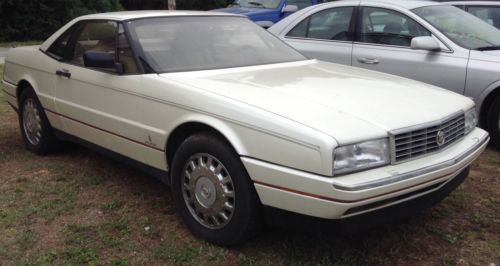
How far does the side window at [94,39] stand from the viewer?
439cm

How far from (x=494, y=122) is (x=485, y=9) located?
2.44 m

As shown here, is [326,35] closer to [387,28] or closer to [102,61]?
[387,28]

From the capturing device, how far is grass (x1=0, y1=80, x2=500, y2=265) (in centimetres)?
333

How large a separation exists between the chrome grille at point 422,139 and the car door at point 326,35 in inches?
110

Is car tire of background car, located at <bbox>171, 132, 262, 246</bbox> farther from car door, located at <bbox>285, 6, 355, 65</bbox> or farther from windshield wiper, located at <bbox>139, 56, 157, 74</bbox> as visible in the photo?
car door, located at <bbox>285, 6, 355, 65</bbox>

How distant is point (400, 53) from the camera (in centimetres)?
575

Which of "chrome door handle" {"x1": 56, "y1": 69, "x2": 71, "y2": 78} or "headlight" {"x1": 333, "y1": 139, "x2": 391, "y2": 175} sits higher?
"chrome door handle" {"x1": 56, "y1": 69, "x2": 71, "y2": 78}

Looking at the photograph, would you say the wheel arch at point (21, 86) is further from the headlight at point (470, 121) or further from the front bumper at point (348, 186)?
the headlight at point (470, 121)

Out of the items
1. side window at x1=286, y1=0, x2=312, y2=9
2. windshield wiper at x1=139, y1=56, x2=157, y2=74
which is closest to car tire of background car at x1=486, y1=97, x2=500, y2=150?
windshield wiper at x1=139, y1=56, x2=157, y2=74

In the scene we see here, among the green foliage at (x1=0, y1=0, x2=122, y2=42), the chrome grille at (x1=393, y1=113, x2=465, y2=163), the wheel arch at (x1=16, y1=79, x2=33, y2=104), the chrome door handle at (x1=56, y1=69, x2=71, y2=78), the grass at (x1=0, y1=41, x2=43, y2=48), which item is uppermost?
the chrome door handle at (x1=56, y1=69, x2=71, y2=78)

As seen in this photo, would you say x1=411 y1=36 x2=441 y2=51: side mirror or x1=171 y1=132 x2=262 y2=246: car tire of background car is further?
x1=411 y1=36 x2=441 y2=51: side mirror

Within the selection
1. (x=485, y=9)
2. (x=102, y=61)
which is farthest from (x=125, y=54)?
(x=485, y=9)

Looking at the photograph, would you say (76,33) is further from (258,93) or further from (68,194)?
(258,93)

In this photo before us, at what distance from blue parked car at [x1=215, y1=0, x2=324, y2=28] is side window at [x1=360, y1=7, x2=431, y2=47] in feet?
14.4
